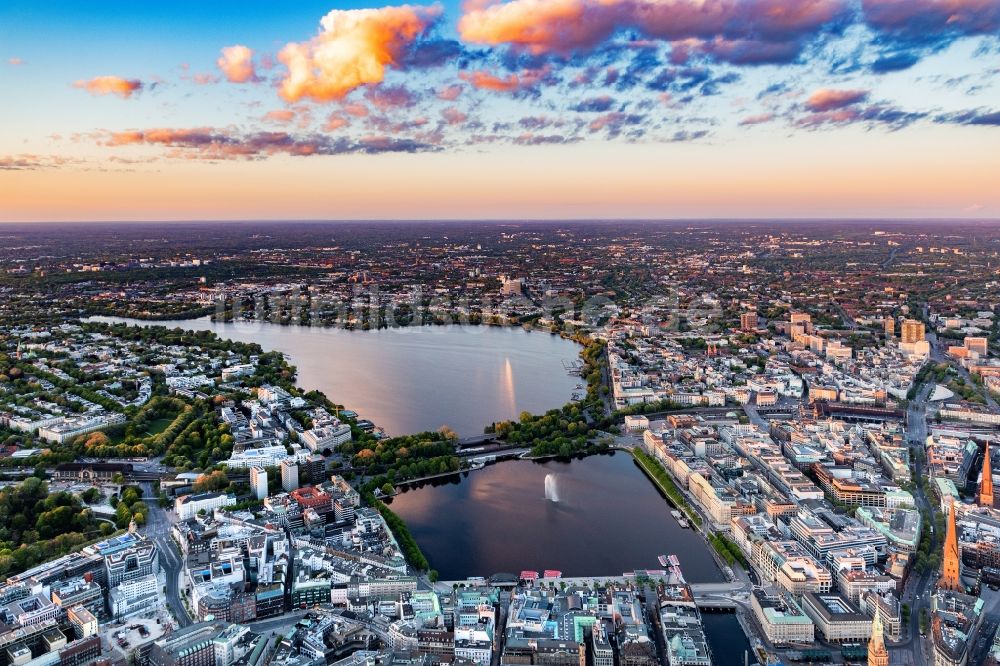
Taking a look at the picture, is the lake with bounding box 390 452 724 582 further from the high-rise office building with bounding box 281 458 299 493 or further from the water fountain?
the high-rise office building with bounding box 281 458 299 493

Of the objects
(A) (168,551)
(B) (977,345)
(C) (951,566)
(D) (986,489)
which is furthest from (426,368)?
A: (B) (977,345)

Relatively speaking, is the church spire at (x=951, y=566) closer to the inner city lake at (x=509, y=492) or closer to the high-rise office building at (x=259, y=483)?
the inner city lake at (x=509, y=492)

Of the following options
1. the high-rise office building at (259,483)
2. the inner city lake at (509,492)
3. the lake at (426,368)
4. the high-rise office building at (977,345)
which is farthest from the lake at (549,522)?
the high-rise office building at (977,345)

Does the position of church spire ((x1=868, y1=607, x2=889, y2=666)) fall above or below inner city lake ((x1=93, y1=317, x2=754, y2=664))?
above

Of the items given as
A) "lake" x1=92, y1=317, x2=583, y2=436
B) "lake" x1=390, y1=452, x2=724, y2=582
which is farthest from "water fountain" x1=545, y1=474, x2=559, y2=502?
"lake" x1=92, y1=317, x2=583, y2=436

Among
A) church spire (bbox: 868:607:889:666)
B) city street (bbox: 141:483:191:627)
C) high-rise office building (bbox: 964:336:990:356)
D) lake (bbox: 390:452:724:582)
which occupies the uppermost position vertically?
high-rise office building (bbox: 964:336:990:356)
